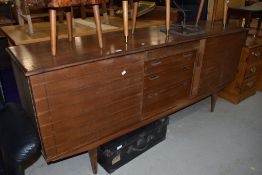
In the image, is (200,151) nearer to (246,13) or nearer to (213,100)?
(213,100)

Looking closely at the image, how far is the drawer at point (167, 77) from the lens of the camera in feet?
4.52

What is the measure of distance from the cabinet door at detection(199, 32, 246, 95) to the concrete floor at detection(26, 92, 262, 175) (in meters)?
0.32

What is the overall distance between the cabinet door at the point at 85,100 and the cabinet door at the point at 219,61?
0.64m

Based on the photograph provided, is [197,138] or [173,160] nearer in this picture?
[173,160]

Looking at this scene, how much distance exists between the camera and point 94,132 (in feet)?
4.07

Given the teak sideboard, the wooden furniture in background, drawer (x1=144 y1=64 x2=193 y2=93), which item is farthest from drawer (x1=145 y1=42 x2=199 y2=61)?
the wooden furniture in background

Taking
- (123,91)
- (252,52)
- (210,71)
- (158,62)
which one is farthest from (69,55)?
(252,52)

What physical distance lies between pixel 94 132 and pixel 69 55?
42 cm

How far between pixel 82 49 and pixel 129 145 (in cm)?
68

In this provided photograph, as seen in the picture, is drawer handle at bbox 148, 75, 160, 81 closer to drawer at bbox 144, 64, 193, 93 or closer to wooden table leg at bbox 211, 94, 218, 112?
drawer at bbox 144, 64, 193, 93

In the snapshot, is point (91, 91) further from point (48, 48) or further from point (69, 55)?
point (48, 48)

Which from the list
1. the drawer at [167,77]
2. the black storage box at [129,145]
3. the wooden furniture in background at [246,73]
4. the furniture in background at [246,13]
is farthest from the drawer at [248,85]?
the black storage box at [129,145]

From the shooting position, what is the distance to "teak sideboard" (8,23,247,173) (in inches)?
40.1

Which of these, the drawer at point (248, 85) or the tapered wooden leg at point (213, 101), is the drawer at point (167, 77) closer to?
the tapered wooden leg at point (213, 101)
